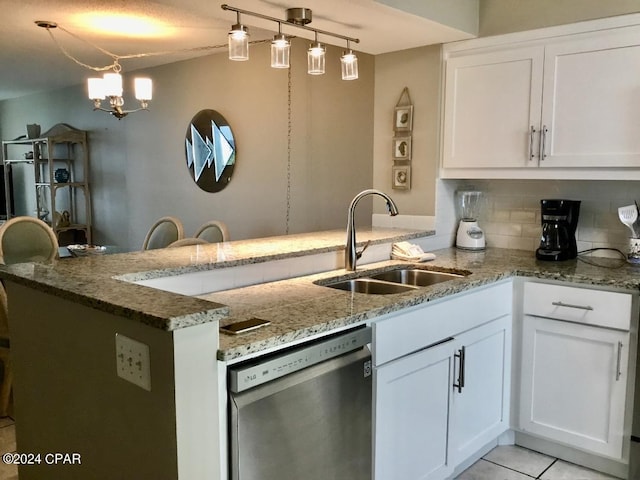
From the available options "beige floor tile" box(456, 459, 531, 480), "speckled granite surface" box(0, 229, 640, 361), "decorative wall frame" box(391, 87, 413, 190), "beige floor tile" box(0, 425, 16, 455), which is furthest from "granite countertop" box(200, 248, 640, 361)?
"beige floor tile" box(0, 425, 16, 455)

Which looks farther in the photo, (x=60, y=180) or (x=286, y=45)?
(x=60, y=180)

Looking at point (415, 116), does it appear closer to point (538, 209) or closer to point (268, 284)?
point (538, 209)

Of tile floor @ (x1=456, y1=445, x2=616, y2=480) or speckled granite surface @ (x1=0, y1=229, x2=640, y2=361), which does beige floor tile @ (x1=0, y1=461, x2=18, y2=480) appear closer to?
speckled granite surface @ (x1=0, y1=229, x2=640, y2=361)

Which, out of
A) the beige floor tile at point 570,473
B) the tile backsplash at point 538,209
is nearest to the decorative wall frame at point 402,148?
the tile backsplash at point 538,209

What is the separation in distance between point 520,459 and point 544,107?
1686mm

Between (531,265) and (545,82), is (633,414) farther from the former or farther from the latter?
(545,82)

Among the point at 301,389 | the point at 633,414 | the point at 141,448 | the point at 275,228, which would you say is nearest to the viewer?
the point at 141,448

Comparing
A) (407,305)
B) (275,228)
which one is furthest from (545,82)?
(275,228)

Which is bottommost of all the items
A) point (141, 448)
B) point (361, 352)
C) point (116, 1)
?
point (141, 448)

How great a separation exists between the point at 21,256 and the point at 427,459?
10.0 ft

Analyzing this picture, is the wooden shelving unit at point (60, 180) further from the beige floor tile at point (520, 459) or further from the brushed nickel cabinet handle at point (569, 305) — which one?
the brushed nickel cabinet handle at point (569, 305)

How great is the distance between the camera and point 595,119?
8.50ft

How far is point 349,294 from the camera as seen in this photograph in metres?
2.01

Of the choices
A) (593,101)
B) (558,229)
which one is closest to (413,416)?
(558,229)
